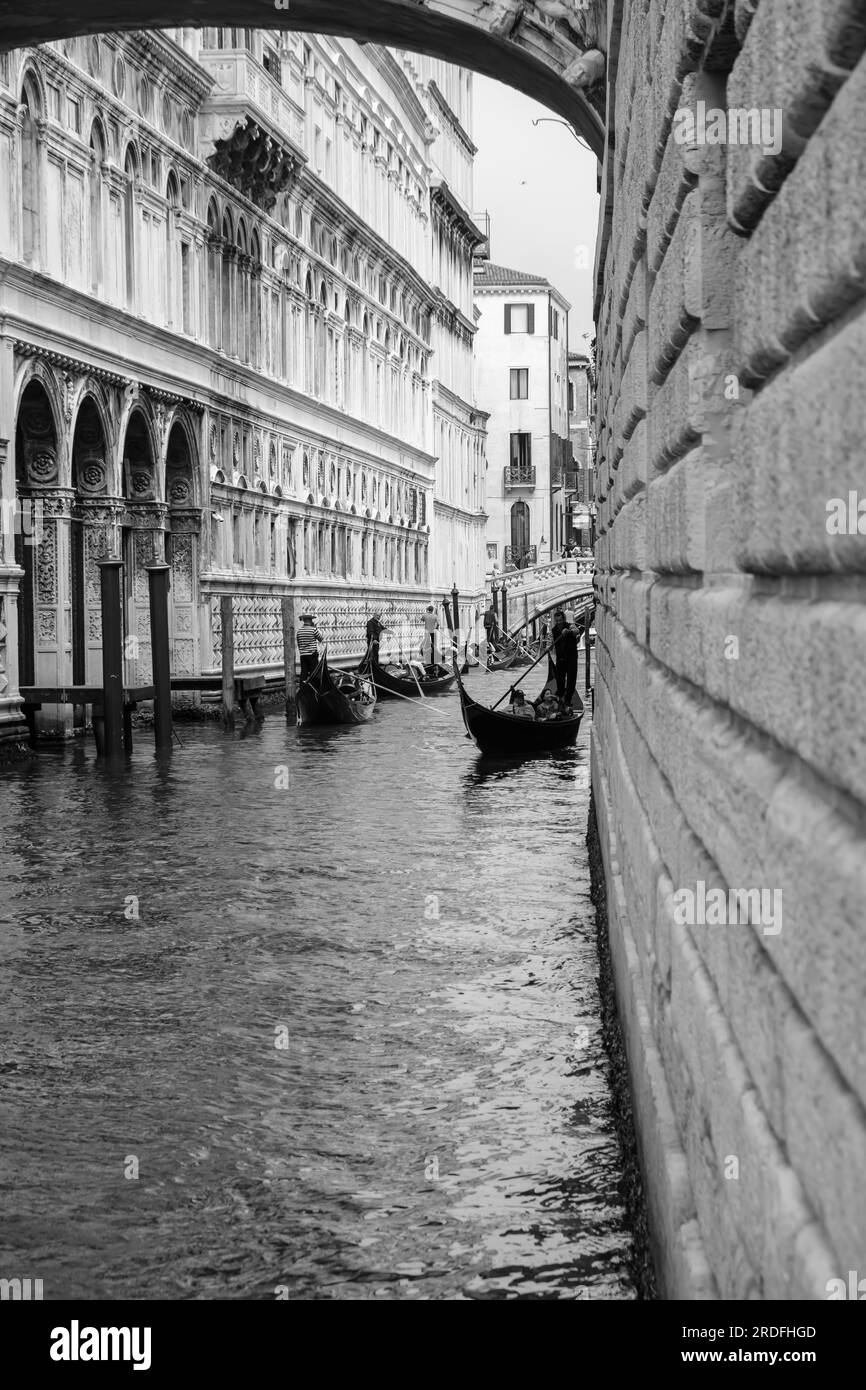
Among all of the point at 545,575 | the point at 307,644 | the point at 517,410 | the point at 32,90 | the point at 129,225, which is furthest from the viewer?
the point at 517,410

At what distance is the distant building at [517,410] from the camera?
205 feet

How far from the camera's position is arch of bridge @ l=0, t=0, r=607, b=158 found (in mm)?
10688

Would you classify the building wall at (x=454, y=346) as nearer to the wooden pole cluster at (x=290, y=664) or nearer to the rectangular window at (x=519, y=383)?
the rectangular window at (x=519, y=383)

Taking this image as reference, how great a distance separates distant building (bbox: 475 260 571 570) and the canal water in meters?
51.8

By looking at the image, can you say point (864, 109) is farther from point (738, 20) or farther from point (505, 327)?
point (505, 327)

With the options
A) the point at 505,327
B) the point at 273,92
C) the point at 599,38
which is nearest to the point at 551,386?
the point at 505,327

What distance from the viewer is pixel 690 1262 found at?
8.27 ft

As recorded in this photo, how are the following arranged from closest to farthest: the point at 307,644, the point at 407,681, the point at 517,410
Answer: the point at 307,644 < the point at 407,681 < the point at 517,410

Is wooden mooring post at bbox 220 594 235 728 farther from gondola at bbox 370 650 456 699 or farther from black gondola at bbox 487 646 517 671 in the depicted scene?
black gondola at bbox 487 646 517 671

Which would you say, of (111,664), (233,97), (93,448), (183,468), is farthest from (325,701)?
(233,97)

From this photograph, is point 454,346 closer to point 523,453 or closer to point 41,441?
point 523,453

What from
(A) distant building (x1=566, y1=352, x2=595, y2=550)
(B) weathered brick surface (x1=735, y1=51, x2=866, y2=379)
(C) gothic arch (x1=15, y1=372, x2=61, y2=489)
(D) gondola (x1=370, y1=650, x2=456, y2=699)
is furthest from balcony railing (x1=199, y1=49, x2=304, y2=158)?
(A) distant building (x1=566, y1=352, x2=595, y2=550)

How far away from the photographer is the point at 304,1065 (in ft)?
17.8

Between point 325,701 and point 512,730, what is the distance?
486cm
